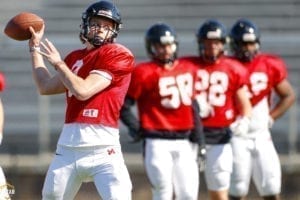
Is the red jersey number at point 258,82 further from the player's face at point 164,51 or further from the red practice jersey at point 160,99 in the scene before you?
the player's face at point 164,51

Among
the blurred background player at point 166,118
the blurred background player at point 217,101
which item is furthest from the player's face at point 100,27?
the blurred background player at point 217,101

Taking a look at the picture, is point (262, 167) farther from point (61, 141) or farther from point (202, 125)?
point (61, 141)

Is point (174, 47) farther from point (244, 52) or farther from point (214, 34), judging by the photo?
point (244, 52)

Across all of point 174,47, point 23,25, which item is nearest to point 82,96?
point 23,25

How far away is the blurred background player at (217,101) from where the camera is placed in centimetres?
863

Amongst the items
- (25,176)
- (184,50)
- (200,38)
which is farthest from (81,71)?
(184,50)

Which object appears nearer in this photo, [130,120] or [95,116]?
[95,116]

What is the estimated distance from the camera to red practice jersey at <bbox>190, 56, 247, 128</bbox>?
8.73 metres

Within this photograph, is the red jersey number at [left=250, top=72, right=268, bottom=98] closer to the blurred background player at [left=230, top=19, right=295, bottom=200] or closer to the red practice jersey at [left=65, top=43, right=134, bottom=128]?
the blurred background player at [left=230, top=19, right=295, bottom=200]

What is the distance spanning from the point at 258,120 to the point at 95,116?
3.00 meters

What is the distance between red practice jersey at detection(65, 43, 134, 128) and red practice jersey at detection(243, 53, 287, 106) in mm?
2918

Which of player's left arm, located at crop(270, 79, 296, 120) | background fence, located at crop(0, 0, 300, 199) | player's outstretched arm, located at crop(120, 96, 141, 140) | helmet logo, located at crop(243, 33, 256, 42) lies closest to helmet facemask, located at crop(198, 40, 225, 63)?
helmet logo, located at crop(243, 33, 256, 42)

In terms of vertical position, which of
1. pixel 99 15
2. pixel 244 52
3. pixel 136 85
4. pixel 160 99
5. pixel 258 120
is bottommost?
pixel 258 120

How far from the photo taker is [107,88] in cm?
608
